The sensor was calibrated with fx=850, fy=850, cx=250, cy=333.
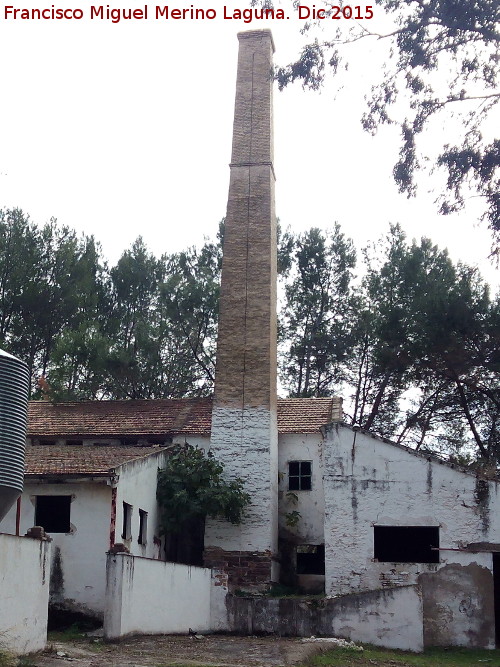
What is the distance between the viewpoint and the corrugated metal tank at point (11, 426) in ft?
38.5

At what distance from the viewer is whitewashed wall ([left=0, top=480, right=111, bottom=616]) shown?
1861cm

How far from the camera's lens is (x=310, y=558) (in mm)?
25125

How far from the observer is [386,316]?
3005 cm

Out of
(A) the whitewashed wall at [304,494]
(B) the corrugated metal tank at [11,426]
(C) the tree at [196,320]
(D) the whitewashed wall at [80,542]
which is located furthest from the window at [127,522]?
(C) the tree at [196,320]

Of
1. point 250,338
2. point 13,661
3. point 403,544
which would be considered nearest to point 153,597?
point 13,661

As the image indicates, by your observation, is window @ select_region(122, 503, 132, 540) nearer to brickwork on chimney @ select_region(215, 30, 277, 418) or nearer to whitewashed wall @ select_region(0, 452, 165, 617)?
whitewashed wall @ select_region(0, 452, 165, 617)

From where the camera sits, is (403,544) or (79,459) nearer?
(79,459)

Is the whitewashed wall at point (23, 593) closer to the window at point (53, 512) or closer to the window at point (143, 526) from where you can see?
the window at point (53, 512)

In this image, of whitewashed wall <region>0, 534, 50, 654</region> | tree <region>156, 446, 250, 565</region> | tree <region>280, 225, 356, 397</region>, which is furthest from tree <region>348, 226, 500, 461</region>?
whitewashed wall <region>0, 534, 50, 654</region>

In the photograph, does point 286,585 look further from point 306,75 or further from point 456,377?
point 306,75

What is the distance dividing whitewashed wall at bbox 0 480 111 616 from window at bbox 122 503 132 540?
0.86m

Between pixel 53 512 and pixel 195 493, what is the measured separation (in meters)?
4.58

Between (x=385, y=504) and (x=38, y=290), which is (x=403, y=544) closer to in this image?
(x=385, y=504)

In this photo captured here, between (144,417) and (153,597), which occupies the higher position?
(144,417)
